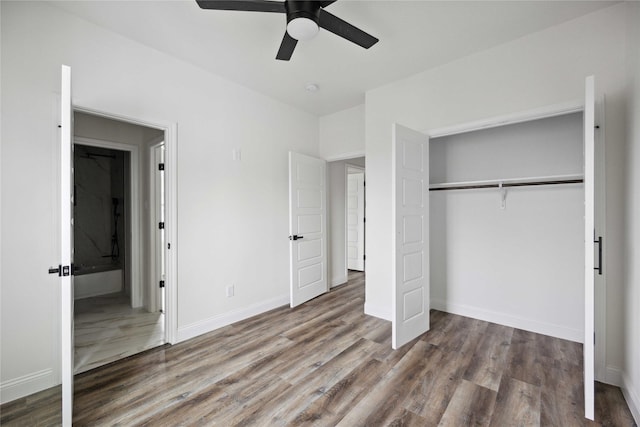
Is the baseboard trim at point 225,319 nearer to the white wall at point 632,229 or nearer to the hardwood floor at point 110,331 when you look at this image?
the hardwood floor at point 110,331

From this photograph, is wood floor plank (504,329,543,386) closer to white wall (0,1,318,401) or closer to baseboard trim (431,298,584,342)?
baseboard trim (431,298,584,342)

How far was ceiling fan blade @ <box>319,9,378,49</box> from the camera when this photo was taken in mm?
1746

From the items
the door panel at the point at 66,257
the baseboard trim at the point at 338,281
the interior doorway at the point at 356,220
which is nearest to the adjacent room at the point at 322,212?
the door panel at the point at 66,257

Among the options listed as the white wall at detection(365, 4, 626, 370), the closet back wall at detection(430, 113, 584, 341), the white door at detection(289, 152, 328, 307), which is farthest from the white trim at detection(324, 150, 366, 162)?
the closet back wall at detection(430, 113, 584, 341)

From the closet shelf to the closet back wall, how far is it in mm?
92

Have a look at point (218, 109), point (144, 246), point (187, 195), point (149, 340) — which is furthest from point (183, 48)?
point (149, 340)

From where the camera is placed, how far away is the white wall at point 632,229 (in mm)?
1798

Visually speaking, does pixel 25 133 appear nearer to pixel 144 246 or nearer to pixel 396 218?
pixel 144 246

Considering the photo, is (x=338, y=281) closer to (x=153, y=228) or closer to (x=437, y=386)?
(x=437, y=386)

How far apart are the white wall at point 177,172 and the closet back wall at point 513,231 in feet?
7.02

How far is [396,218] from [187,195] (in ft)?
7.07

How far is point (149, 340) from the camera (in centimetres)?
290

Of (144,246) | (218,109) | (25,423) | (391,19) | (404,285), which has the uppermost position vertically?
(391,19)

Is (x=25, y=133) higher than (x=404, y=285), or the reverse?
(x=25, y=133)
